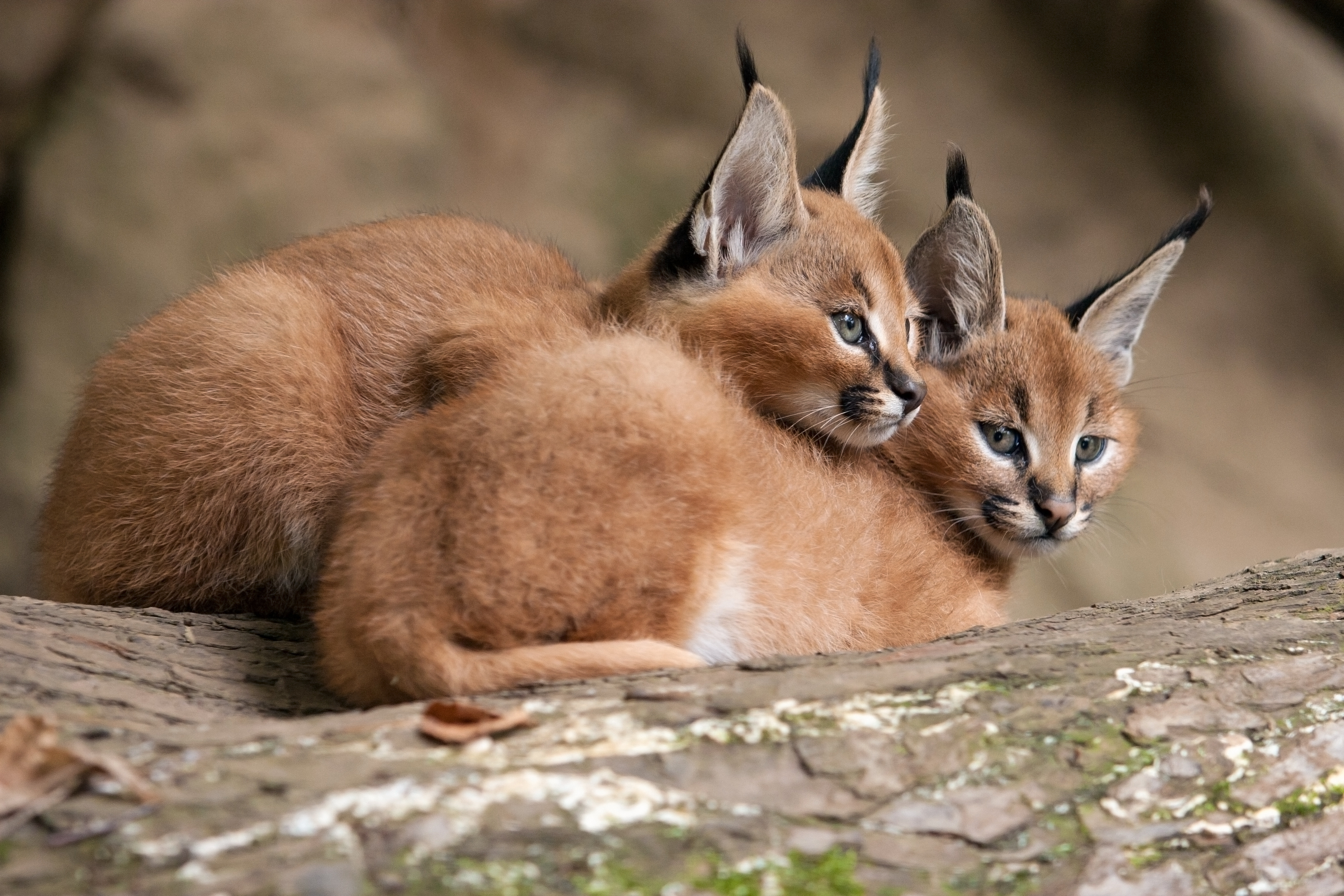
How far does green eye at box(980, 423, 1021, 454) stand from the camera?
12.4 ft

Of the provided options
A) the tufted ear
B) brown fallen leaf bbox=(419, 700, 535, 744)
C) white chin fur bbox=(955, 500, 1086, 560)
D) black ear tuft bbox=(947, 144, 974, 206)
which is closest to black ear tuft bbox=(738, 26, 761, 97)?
the tufted ear

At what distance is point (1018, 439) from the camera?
3.81m

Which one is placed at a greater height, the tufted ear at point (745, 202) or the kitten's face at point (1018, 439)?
the tufted ear at point (745, 202)

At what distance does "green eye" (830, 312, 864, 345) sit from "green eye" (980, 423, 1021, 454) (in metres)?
0.60

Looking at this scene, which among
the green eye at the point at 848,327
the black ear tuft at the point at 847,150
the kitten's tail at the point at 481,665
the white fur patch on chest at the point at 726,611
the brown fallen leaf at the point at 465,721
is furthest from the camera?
the black ear tuft at the point at 847,150

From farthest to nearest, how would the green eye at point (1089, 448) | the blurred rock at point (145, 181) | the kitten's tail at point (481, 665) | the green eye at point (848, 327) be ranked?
the blurred rock at point (145, 181) → the green eye at point (1089, 448) → the green eye at point (848, 327) → the kitten's tail at point (481, 665)

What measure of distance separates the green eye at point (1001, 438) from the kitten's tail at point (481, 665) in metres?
1.57

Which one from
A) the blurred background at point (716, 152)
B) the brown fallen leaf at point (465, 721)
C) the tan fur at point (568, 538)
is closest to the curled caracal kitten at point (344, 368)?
the tan fur at point (568, 538)

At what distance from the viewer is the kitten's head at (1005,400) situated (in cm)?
373

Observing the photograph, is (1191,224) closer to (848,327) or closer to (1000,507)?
(1000,507)

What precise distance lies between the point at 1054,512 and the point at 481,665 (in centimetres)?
204

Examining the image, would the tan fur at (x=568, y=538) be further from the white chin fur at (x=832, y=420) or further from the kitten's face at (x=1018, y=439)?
the kitten's face at (x=1018, y=439)

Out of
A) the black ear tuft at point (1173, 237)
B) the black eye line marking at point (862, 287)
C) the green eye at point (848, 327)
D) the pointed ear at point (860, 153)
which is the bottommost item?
the green eye at point (848, 327)

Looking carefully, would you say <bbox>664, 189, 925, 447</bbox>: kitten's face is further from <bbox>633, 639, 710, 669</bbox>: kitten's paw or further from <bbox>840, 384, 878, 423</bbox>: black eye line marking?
<bbox>633, 639, 710, 669</bbox>: kitten's paw
